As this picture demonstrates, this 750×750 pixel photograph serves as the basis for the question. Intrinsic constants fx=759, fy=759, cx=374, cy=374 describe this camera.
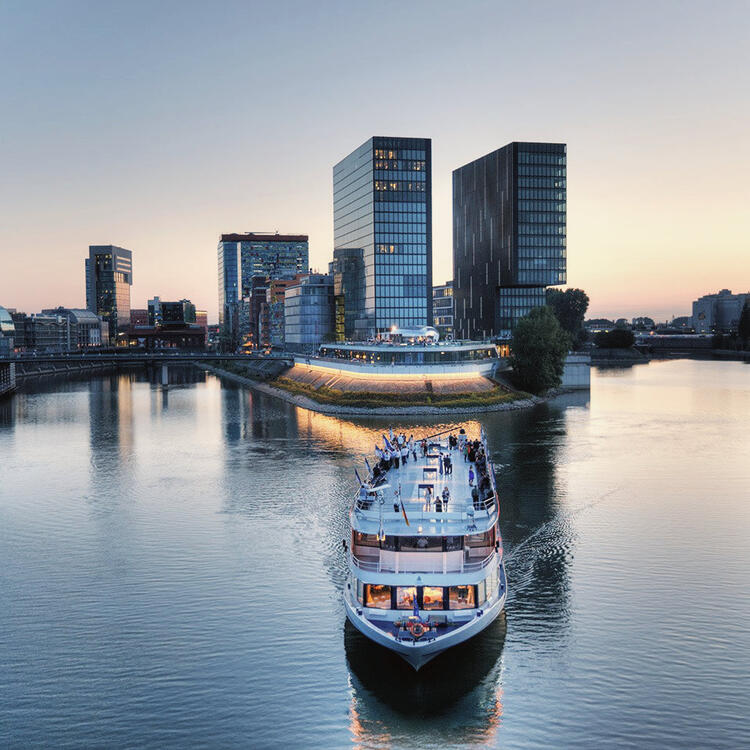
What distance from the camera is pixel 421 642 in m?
29.7

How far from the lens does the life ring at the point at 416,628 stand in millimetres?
Answer: 30172

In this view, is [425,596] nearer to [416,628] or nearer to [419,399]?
[416,628]

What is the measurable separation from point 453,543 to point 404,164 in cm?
17130

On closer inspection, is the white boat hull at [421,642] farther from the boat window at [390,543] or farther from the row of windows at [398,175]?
the row of windows at [398,175]

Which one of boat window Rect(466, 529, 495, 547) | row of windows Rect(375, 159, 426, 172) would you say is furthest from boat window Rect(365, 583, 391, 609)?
row of windows Rect(375, 159, 426, 172)

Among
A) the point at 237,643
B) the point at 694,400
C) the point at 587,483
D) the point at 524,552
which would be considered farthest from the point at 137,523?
the point at 694,400

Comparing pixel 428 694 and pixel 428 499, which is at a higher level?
pixel 428 499

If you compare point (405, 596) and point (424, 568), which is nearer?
point (405, 596)

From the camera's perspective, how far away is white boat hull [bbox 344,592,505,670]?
1167 inches

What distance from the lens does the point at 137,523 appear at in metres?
53.2

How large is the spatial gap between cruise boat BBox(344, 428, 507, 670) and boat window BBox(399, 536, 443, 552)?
0.04 metres

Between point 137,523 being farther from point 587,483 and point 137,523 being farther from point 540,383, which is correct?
point 540,383

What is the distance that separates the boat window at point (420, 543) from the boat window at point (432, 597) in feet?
5.51

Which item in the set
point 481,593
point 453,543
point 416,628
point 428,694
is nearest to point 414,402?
point 453,543
